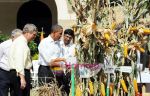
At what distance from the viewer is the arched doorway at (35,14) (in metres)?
18.5

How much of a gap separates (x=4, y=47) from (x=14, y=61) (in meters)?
1.03

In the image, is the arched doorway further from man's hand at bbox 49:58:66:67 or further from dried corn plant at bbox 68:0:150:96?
dried corn plant at bbox 68:0:150:96

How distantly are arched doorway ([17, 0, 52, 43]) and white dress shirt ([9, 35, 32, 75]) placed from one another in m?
10.4

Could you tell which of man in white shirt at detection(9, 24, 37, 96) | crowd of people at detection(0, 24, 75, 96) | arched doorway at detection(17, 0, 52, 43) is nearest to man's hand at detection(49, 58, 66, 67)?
crowd of people at detection(0, 24, 75, 96)

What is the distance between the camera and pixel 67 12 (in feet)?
53.6

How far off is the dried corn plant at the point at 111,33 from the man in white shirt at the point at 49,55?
1975 mm

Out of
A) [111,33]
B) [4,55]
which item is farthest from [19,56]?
[111,33]

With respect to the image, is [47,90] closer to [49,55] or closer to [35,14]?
[49,55]

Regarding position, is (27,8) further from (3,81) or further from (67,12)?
(3,81)

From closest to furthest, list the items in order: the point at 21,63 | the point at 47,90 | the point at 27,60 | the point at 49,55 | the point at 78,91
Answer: the point at 78,91 < the point at 21,63 < the point at 27,60 < the point at 47,90 < the point at 49,55

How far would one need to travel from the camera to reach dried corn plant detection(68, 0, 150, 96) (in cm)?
670

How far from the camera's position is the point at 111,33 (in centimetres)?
667

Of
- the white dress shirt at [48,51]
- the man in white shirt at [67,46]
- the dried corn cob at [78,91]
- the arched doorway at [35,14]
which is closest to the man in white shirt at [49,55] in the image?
the white dress shirt at [48,51]

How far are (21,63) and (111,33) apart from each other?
5.77 ft
